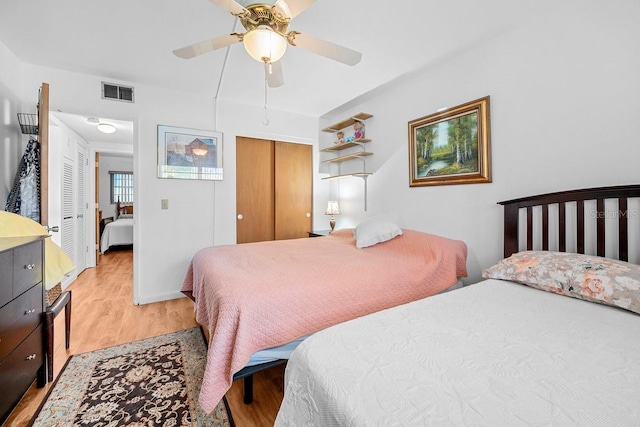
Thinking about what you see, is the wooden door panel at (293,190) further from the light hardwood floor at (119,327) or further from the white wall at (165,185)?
the light hardwood floor at (119,327)

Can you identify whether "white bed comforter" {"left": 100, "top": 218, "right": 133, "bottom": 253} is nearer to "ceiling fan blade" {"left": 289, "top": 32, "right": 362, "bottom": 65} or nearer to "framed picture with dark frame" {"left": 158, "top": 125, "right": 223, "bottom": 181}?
"framed picture with dark frame" {"left": 158, "top": 125, "right": 223, "bottom": 181}

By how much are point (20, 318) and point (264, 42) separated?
1.90m

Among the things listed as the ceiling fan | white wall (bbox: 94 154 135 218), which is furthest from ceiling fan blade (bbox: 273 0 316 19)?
white wall (bbox: 94 154 135 218)

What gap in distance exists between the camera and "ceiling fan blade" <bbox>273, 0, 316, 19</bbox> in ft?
4.58

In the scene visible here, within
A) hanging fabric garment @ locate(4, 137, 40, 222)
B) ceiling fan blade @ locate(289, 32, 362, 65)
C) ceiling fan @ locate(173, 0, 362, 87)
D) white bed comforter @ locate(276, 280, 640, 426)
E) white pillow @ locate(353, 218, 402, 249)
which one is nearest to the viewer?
white bed comforter @ locate(276, 280, 640, 426)

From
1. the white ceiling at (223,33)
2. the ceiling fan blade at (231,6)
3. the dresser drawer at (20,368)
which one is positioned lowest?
the dresser drawer at (20,368)

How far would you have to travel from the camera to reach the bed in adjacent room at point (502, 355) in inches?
25.0

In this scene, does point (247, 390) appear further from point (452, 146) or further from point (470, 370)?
point (452, 146)

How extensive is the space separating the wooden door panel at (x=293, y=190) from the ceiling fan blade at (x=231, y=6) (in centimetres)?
238

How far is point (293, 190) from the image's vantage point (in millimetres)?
3996

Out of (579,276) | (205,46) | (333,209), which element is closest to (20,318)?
(205,46)

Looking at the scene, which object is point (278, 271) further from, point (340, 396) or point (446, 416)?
point (446, 416)

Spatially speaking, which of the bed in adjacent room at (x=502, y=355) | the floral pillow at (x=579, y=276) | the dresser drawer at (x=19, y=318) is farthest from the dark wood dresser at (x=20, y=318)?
the floral pillow at (x=579, y=276)

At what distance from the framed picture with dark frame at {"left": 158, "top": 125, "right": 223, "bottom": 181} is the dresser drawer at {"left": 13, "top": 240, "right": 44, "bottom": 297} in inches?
64.8
